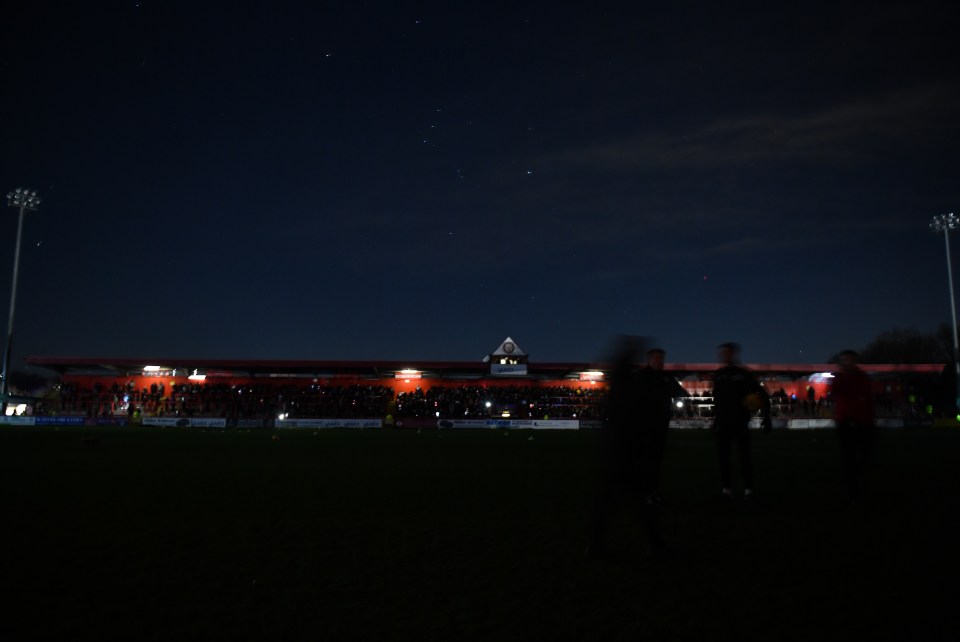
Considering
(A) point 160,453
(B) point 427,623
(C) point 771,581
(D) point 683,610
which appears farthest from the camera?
(A) point 160,453

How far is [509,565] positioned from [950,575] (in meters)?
3.24

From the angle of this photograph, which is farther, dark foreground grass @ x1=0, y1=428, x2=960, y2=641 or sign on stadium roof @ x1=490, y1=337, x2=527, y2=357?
sign on stadium roof @ x1=490, y1=337, x2=527, y2=357

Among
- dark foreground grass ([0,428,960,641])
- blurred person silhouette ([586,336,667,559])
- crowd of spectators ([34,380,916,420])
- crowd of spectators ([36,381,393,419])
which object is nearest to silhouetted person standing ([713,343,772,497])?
dark foreground grass ([0,428,960,641])

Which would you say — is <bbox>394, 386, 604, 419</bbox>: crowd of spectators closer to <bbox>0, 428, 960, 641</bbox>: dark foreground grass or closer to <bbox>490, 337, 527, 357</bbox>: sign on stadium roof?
<bbox>490, 337, 527, 357</bbox>: sign on stadium roof

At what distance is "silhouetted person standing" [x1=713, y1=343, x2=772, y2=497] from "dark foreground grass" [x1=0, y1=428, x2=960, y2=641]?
483 millimetres

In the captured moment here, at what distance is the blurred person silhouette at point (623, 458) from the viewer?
5562 mm

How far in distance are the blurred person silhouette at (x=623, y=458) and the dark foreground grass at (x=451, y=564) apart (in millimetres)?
277

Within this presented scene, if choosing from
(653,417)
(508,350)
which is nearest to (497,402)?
(508,350)

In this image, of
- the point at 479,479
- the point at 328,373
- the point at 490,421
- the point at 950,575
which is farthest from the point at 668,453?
the point at 328,373

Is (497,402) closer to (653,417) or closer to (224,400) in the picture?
(224,400)

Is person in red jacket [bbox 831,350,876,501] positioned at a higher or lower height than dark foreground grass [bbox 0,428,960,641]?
higher

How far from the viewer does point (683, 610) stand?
13.6 feet

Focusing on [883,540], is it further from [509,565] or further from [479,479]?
[479,479]

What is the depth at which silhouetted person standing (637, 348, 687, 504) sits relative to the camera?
19.3ft
